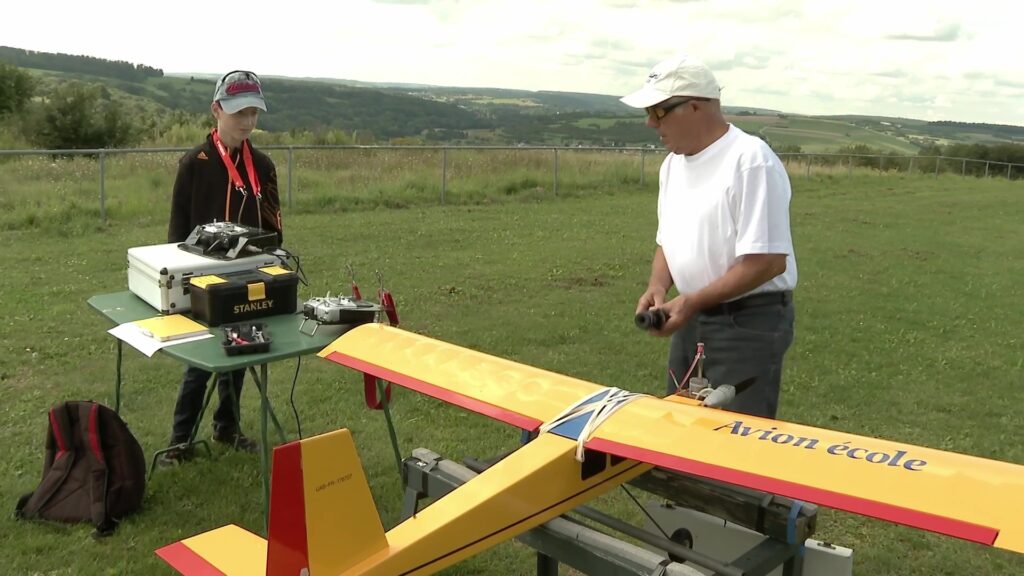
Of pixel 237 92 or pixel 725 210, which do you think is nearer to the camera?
pixel 725 210

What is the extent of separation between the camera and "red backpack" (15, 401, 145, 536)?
13.4ft

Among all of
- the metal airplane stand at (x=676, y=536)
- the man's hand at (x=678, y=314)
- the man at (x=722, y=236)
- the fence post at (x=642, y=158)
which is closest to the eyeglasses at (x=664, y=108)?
the man at (x=722, y=236)

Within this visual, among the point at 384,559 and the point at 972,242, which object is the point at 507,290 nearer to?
the point at 384,559

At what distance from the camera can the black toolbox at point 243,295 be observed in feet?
12.5

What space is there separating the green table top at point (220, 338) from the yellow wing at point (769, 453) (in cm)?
26

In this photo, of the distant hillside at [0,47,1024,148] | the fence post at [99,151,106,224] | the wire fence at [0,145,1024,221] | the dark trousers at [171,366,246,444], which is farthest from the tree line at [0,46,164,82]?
the dark trousers at [171,366,246,444]

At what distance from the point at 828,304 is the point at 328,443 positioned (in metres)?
8.55

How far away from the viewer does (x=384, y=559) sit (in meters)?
2.27

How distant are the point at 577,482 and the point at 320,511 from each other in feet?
3.33

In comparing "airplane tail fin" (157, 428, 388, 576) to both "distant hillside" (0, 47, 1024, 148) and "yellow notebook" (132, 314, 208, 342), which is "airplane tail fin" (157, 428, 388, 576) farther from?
"distant hillside" (0, 47, 1024, 148)

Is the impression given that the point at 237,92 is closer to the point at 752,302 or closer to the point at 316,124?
the point at 752,302

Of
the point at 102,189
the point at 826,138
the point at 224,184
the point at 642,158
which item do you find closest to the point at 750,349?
the point at 224,184

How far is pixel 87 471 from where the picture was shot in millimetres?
4172

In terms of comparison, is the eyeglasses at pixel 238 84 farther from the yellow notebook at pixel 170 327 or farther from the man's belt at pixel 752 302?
the man's belt at pixel 752 302
